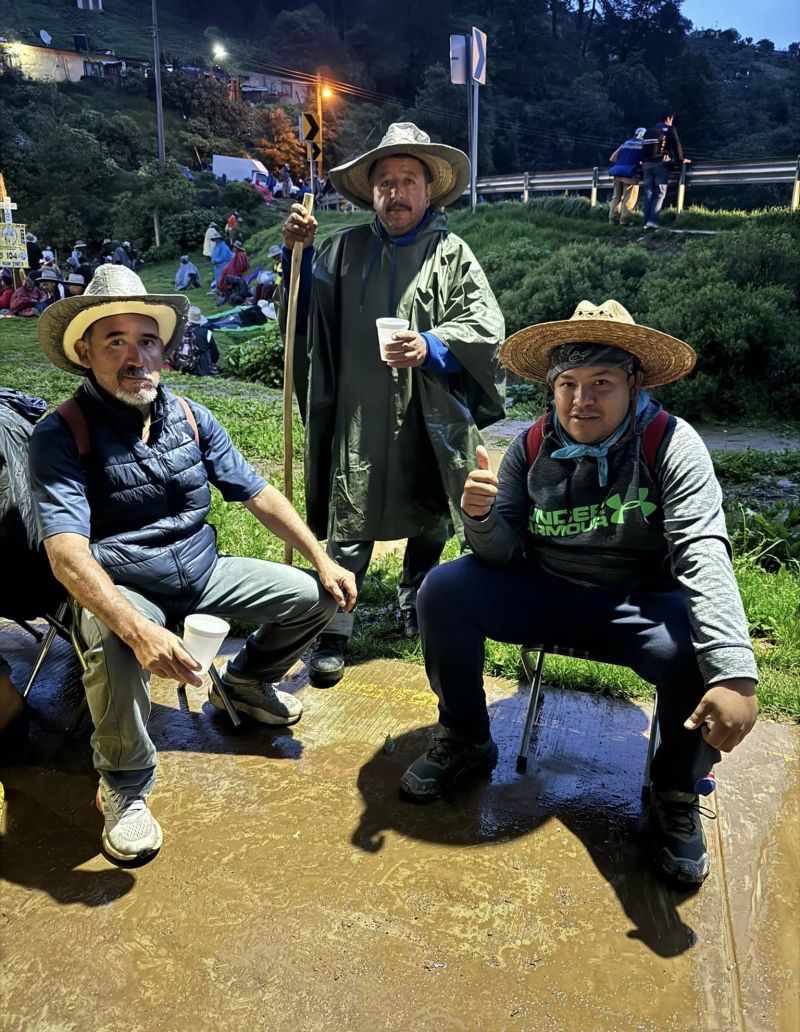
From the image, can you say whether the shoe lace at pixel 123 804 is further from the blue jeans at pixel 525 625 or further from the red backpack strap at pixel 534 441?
the red backpack strap at pixel 534 441

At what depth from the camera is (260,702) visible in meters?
2.79

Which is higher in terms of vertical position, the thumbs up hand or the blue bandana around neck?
the blue bandana around neck

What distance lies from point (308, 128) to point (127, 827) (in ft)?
23.9

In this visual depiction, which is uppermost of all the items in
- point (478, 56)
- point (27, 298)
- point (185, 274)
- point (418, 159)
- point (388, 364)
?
point (478, 56)

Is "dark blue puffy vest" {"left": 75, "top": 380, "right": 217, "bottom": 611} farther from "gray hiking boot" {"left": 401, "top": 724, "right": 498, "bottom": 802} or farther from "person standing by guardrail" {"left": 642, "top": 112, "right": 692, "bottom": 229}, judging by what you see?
"person standing by guardrail" {"left": 642, "top": 112, "right": 692, "bottom": 229}

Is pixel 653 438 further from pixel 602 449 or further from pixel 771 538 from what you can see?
pixel 771 538

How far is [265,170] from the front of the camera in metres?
7.79

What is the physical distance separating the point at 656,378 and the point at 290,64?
7.15 m

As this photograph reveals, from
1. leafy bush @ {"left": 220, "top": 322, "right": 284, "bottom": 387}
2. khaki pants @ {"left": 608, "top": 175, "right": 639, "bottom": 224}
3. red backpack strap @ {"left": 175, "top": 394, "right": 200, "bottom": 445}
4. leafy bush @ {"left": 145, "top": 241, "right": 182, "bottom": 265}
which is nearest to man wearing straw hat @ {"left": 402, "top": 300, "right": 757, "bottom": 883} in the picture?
red backpack strap @ {"left": 175, "top": 394, "right": 200, "bottom": 445}

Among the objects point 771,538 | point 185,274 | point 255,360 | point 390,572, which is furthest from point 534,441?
point 255,360

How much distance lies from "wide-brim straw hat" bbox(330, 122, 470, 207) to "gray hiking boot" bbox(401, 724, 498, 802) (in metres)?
2.12

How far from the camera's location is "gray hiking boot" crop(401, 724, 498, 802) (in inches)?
94.4

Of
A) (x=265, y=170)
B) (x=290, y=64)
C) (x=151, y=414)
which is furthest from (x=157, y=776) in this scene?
(x=290, y=64)

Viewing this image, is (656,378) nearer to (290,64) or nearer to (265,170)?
(265,170)
